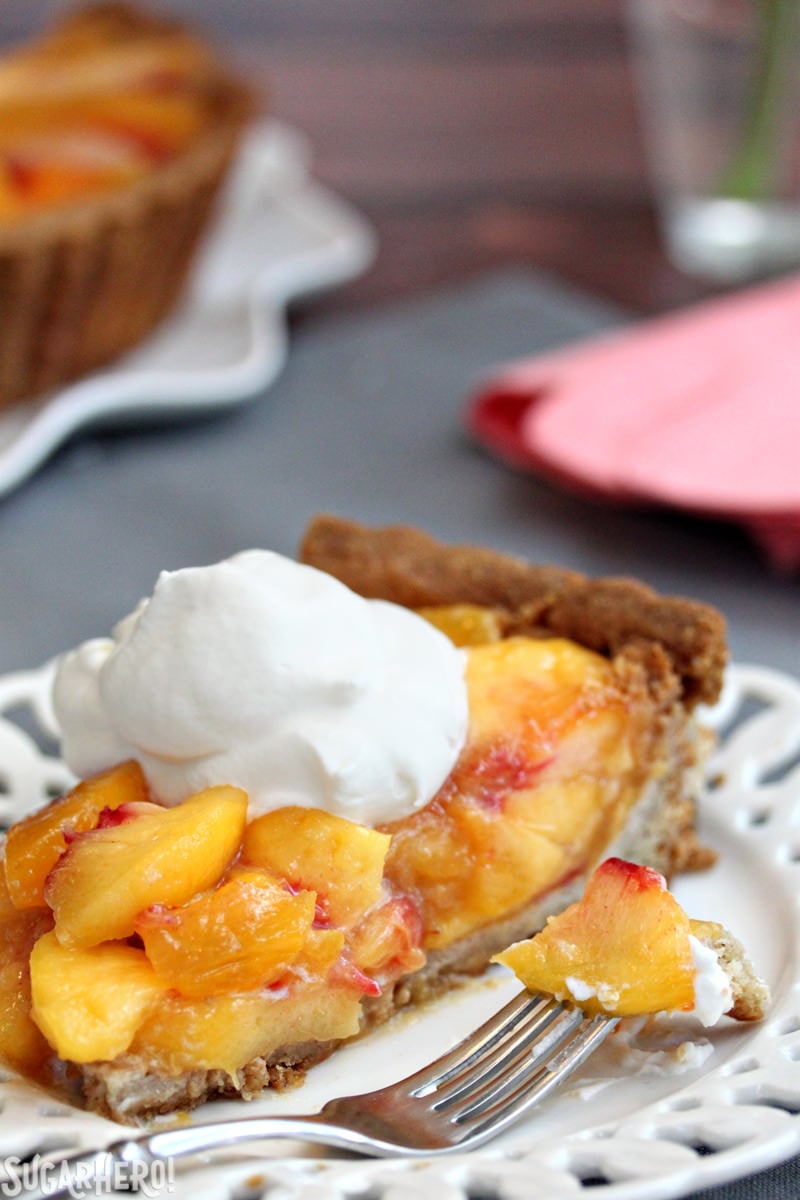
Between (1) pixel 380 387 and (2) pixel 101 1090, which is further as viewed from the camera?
(1) pixel 380 387

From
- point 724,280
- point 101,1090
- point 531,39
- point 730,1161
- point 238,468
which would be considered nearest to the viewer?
point 730,1161

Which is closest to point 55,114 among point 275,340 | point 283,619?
point 275,340

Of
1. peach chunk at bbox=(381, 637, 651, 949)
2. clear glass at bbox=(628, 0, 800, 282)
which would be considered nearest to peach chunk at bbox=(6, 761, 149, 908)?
peach chunk at bbox=(381, 637, 651, 949)

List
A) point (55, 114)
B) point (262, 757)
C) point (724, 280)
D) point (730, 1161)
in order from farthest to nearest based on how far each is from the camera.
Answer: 1. point (724, 280)
2. point (55, 114)
3. point (262, 757)
4. point (730, 1161)

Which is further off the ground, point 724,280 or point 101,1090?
point 101,1090

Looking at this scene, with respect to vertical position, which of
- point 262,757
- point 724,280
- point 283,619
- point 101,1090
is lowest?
point 724,280

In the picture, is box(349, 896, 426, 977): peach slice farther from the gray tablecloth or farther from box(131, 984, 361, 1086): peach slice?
the gray tablecloth

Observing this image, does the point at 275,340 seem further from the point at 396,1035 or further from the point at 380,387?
the point at 396,1035

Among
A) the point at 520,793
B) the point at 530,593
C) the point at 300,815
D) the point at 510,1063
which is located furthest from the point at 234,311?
the point at 510,1063
